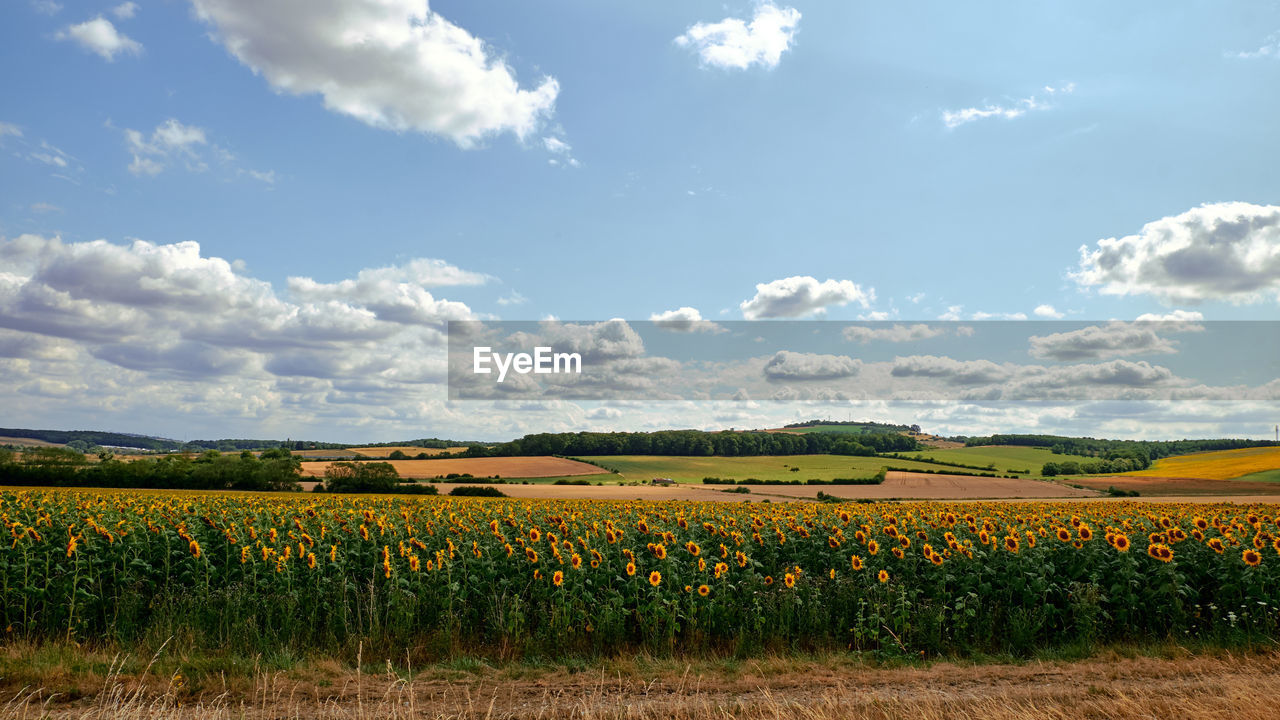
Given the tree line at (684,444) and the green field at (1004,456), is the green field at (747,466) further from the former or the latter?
the green field at (1004,456)

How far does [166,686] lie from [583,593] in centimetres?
500

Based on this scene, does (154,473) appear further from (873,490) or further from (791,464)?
(791,464)

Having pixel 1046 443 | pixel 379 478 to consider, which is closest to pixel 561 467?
pixel 379 478

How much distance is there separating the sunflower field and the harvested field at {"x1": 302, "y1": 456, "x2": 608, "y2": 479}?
213 feet

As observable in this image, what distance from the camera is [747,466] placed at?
336ft

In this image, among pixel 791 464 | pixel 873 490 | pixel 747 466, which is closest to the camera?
pixel 873 490

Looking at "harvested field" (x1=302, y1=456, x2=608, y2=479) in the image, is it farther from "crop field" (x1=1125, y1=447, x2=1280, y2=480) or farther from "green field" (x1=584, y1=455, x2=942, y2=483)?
"crop field" (x1=1125, y1=447, x2=1280, y2=480)

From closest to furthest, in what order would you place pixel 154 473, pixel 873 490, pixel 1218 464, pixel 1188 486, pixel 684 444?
1. pixel 154 473
2. pixel 1188 486
3. pixel 873 490
4. pixel 1218 464
5. pixel 684 444

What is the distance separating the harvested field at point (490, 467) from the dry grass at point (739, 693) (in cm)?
6869

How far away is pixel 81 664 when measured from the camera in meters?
8.43

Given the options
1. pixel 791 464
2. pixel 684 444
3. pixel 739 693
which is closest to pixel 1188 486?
pixel 791 464

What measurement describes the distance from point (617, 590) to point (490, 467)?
8257 centimetres

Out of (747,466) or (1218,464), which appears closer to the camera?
(1218,464)

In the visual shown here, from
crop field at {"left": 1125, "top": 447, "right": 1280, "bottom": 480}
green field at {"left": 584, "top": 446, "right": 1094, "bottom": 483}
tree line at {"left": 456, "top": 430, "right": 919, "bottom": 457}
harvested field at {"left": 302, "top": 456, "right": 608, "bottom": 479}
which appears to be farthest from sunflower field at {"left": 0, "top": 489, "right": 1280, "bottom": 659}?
tree line at {"left": 456, "top": 430, "right": 919, "bottom": 457}
